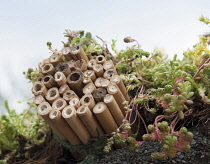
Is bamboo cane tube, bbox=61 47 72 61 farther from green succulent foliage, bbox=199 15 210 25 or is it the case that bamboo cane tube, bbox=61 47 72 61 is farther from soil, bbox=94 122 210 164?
green succulent foliage, bbox=199 15 210 25

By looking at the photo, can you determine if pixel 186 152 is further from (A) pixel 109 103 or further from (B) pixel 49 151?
(B) pixel 49 151

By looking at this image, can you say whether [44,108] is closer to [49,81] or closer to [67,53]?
[49,81]

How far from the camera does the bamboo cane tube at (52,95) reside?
4.03 feet

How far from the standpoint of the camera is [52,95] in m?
1.26

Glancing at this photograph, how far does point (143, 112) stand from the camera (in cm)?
135

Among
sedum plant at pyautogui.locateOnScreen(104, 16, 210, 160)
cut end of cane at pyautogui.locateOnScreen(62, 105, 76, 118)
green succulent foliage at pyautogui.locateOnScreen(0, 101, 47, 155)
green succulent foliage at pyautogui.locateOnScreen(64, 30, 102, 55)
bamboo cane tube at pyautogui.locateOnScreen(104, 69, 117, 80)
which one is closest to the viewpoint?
sedum plant at pyautogui.locateOnScreen(104, 16, 210, 160)

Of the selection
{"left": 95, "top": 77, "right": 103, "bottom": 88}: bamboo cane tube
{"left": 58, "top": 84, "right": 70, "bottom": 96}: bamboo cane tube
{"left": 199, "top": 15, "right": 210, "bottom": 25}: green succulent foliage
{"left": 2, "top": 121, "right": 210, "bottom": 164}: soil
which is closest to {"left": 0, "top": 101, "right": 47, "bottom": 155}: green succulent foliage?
{"left": 2, "top": 121, "right": 210, "bottom": 164}: soil

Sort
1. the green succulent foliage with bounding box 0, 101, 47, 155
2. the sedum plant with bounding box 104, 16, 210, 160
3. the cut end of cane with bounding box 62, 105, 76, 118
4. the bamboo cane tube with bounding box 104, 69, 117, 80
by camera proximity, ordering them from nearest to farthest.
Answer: the sedum plant with bounding box 104, 16, 210, 160 → the cut end of cane with bounding box 62, 105, 76, 118 → the bamboo cane tube with bounding box 104, 69, 117, 80 → the green succulent foliage with bounding box 0, 101, 47, 155

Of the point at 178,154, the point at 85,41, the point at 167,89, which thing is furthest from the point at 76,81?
the point at 178,154

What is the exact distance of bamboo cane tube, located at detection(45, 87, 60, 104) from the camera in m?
1.23

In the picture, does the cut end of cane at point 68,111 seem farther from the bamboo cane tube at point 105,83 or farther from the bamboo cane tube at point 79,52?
the bamboo cane tube at point 79,52

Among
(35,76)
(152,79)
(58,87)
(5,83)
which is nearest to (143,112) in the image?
(152,79)

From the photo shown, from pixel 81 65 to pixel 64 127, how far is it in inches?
12.0

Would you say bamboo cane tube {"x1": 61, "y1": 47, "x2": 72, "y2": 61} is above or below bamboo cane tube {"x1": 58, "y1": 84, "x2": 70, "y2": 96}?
above
